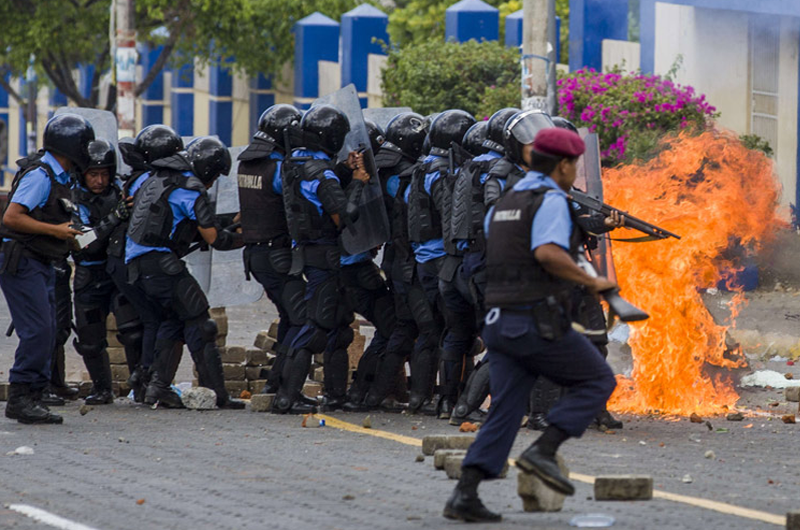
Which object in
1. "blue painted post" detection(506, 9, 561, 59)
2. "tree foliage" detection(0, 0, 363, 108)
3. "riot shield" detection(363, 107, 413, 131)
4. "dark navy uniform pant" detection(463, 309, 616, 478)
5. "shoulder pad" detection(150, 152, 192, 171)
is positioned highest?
"tree foliage" detection(0, 0, 363, 108)

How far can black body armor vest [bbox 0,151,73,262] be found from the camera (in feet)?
31.6

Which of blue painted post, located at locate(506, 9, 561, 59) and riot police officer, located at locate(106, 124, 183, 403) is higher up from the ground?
blue painted post, located at locate(506, 9, 561, 59)

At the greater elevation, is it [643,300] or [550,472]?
[643,300]

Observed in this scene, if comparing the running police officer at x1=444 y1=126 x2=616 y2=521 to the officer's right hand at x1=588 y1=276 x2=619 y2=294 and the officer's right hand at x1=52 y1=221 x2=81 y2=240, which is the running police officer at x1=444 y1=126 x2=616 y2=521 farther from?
the officer's right hand at x1=52 y1=221 x2=81 y2=240

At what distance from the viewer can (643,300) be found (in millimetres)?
A: 10344

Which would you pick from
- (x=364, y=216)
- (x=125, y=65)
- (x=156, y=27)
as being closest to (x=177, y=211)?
(x=364, y=216)

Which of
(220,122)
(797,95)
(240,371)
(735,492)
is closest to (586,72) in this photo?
(797,95)

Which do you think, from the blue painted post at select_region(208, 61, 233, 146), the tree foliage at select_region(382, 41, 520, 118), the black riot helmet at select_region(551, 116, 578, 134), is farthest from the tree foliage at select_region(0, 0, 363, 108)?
the black riot helmet at select_region(551, 116, 578, 134)

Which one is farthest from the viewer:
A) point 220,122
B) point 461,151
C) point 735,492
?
point 220,122

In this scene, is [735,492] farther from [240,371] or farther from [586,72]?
[586,72]

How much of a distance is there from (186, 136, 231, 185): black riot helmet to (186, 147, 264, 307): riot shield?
3.28 feet

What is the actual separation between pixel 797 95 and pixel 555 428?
46.6 feet

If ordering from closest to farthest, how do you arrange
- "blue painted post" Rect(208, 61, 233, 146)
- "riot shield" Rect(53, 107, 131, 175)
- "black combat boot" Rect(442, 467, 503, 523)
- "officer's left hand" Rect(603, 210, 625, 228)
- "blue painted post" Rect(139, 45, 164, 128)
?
1. "black combat boot" Rect(442, 467, 503, 523)
2. "officer's left hand" Rect(603, 210, 625, 228)
3. "riot shield" Rect(53, 107, 131, 175)
4. "blue painted post" Rect(208, 61, 233, 146)
5. "blue painted post" Rect(139, 45, 164, 128)

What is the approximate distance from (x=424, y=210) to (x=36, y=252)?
2432mm
